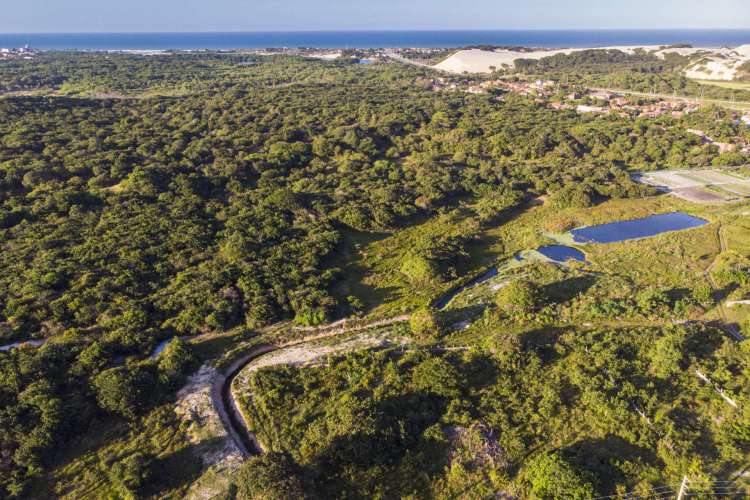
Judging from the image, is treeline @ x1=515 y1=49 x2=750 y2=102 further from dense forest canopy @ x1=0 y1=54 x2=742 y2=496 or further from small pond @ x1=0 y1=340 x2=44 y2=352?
small pond @ x1=0 y1=340 x2=44 y2=352

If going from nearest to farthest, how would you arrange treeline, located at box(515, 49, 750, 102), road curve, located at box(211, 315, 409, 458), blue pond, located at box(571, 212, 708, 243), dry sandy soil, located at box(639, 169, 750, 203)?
1. road curve, located at box(211, 315, 409, 458)
2. blue pond, located at box(571, 212, 708, 243)
3. dry sandy soil, located at box(639, 169, 750, 203)
4. treeline, located at box(515, 49, 750, 102)

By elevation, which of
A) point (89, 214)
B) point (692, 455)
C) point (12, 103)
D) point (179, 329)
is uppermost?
point (12, 103)

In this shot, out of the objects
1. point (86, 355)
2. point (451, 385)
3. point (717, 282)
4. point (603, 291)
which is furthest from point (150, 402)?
point (717, 282)

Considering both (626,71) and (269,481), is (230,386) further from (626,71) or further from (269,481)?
(626,71)

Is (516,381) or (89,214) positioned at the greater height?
(89,214)

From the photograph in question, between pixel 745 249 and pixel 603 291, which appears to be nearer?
pixel 603 291

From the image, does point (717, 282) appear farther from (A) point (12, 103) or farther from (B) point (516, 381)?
(A) point (12, 103)

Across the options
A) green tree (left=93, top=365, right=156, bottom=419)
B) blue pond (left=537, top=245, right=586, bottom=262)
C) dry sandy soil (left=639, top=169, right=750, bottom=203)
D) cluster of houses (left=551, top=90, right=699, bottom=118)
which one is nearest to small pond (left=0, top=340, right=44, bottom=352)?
green tree (left=93, top=365, right=156, bottom=419)
